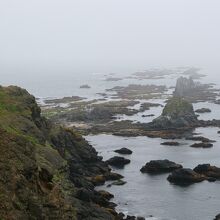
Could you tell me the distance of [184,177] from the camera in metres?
89.1

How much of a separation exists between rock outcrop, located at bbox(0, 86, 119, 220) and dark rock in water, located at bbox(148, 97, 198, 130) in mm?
45187

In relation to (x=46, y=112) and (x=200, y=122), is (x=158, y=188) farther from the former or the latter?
(x=46, y=112)

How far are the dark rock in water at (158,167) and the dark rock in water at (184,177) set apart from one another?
6.63m

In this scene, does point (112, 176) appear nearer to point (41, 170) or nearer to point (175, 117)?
point (41, 170)

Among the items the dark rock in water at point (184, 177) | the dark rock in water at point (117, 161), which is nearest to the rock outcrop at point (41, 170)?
the dark rock in water at point (117, 161)

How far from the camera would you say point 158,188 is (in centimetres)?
8544

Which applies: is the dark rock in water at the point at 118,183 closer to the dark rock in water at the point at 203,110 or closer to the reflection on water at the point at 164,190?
the reflection on water at the point at 164,190

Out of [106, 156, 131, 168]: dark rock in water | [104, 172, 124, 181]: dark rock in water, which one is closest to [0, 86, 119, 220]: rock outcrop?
[104, 172, 124, 181]: dark rock in water

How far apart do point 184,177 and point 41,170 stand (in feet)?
155

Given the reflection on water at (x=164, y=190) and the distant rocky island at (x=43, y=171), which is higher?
the distant rocky island at (x=43, y=171)

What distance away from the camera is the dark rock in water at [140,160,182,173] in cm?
9694

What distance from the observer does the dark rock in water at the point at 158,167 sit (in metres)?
96.9

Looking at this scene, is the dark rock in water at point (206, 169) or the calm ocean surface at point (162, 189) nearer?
the calm ocean surface at point (162, 189)

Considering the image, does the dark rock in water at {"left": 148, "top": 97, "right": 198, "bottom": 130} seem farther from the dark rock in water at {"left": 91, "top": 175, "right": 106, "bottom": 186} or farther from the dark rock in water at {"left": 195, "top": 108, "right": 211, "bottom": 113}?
the dark rock in water at {"left": 91, "top": 175, "right": 106, "bottom": 186}
